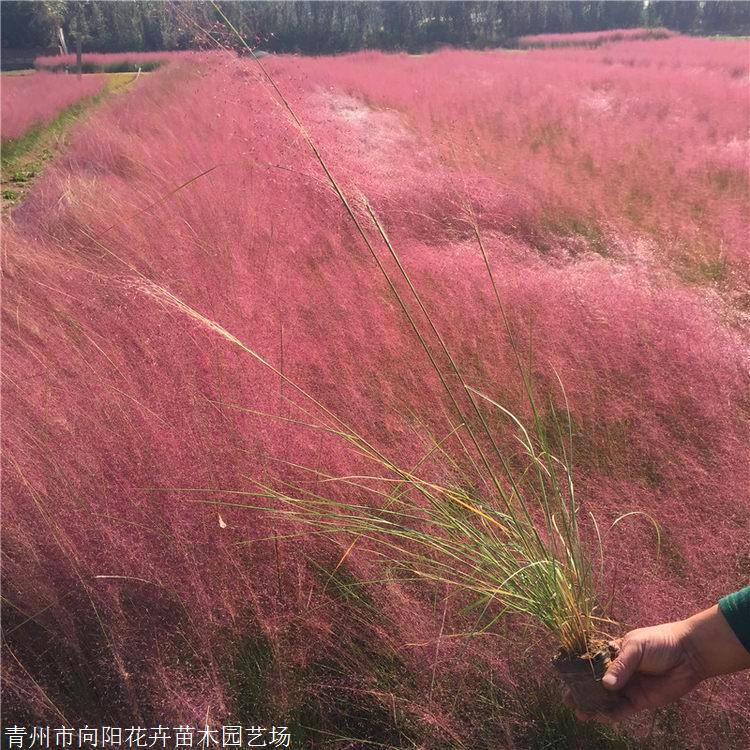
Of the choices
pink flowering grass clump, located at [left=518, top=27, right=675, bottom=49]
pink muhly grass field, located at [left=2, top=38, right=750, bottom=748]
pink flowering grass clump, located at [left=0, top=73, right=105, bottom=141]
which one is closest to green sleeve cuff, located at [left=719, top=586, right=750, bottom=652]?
pink muhly grass field, located at [left=2, top=38, right=750, bottom=748]

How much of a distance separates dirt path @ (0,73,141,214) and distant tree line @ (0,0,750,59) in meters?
0.80

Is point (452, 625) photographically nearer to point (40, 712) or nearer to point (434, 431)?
point (434, 431)

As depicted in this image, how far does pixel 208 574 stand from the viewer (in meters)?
1.21

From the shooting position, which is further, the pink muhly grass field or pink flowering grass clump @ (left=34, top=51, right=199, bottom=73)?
pink flowering grass clump @ (left=34, top=51, right=199, bottom=73)

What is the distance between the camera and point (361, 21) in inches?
242

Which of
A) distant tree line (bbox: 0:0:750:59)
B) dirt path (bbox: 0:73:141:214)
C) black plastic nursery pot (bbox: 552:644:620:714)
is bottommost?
black plastic nursery pot (bbox: 552:644:620:714)

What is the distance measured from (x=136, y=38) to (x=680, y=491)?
573 cm

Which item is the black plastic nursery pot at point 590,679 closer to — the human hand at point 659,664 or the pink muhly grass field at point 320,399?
the human hand at point 659,664

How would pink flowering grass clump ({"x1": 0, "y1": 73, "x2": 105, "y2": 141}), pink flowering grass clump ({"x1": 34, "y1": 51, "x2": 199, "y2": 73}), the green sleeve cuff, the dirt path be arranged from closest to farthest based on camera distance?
the green sleeve cuff
the dirt path
pink flowering grass clump ({"x1": 34, "y1": 51, "x2": 199, "y2": 73})
pink flowering grass clump ({"x1": 0, "y1": 73, "x2": 105, "y2": 141})

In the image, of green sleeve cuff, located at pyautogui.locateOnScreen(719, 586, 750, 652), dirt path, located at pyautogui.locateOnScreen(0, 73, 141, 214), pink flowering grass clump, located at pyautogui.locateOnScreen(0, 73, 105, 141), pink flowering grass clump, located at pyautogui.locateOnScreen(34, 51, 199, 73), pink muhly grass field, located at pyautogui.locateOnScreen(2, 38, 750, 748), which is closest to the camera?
green sleeve cuff, located at pyautogui.locateOnScreen(719, 586, 750, 652)

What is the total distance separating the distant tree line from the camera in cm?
462

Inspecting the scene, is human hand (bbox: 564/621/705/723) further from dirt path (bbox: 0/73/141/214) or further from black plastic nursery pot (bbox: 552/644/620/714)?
dirt path (bbox: 0/73/141/214)

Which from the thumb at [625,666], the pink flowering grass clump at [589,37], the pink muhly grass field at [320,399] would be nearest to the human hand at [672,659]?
the thumb at [625,666]

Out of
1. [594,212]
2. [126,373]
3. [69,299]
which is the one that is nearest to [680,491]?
[126,373]
